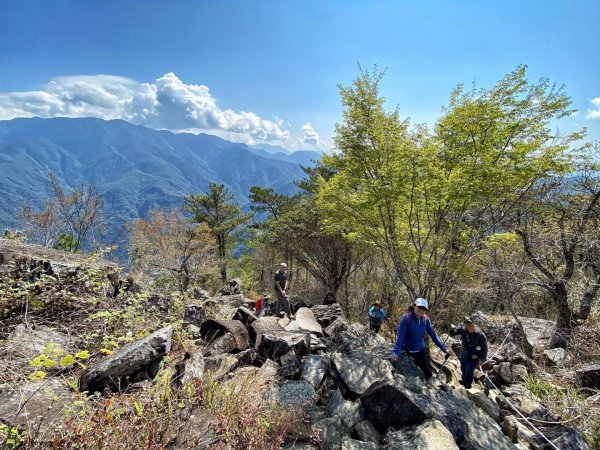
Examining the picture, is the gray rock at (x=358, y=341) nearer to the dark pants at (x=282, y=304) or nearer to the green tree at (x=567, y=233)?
the dark pants at (x=282, y=304)

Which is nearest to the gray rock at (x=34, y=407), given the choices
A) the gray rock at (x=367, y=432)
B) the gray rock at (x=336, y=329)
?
the gray rock at (x=367, y=432)

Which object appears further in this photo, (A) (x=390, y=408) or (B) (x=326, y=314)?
(B) (x=326, y=314)

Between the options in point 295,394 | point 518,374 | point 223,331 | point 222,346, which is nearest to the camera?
point 295,394

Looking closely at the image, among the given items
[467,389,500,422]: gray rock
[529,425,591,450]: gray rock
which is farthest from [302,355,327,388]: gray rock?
[529,425,591,450]: gray rock

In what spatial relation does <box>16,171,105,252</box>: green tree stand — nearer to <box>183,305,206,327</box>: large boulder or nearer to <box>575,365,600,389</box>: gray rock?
<box>183,305,206,327</box>: large boulder

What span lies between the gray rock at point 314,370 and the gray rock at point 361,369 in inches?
9.1

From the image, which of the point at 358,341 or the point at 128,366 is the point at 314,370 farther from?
the point at 128,366

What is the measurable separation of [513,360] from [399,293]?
828cm

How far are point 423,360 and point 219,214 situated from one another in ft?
96.9

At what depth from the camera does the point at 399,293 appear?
17562 millimetres

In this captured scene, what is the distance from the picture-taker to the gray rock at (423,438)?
153 inches

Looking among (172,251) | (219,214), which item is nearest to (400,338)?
(172,251)

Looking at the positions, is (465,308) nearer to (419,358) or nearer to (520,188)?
(520,188)

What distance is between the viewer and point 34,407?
3.20m
